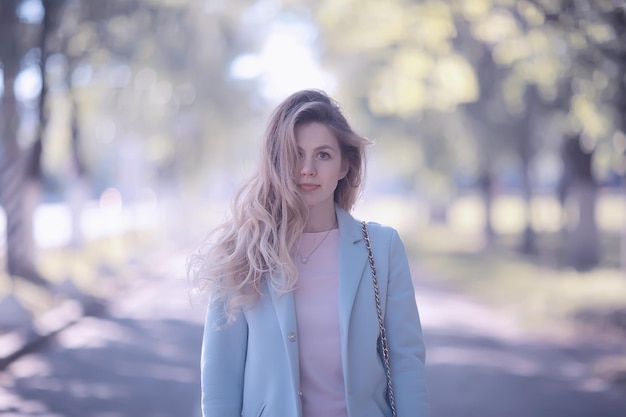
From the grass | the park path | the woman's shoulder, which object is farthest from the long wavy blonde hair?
the grass

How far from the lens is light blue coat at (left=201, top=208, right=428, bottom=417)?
2680 mm

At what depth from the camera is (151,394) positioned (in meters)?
8.05

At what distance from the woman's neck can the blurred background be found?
3.28 m

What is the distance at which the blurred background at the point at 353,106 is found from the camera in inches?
467

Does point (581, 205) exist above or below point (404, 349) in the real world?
above

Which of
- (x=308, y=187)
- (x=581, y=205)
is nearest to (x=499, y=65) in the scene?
(x=581, y=205)

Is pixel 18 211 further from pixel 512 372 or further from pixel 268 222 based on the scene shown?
pixel 268 222

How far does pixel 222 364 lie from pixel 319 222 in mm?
634

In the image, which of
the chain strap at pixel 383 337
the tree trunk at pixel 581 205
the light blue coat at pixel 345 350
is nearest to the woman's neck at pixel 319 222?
the light blue coat at pixel 345 350

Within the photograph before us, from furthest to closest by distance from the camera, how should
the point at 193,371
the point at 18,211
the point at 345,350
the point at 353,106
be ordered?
1. the point at 353,106
2. the point at 18,211
3. the point at 193,371
4. the point at 345,350

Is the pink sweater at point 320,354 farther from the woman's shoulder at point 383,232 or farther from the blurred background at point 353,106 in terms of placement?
the blurred background at point 353,106

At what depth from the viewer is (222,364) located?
108 inches

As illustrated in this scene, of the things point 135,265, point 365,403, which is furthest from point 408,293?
point 135,265

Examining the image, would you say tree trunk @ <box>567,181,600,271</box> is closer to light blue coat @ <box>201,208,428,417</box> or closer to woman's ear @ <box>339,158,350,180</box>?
woman's ear @ <box>339,158,350,180</box>
